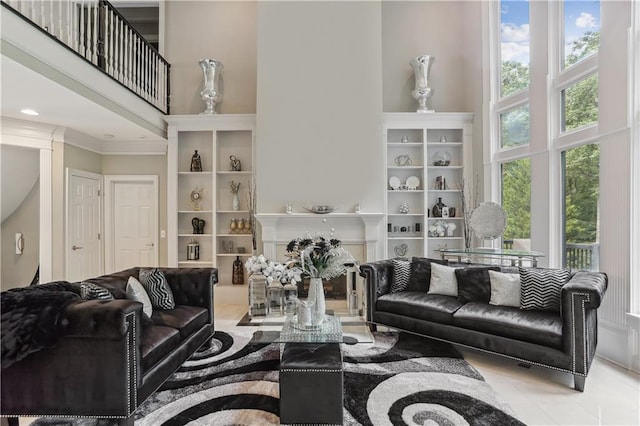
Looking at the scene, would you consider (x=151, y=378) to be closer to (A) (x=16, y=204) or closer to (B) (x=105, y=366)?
(B) (x=105, y=366)

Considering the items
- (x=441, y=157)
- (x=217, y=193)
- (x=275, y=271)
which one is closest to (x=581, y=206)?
(x=441, y=157)

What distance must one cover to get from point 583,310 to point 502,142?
3.23 metres

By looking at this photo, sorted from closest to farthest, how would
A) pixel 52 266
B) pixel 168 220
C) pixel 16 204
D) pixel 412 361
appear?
pixel 412 361 < pixel 52 266 < pixel 16 204 < pixel 168 220

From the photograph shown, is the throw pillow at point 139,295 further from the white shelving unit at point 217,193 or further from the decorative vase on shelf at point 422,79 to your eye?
the decorative vase on shelf at point 422,79

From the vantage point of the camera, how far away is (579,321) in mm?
2633

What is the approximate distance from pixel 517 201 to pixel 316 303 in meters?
3.50

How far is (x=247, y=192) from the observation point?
5.97m

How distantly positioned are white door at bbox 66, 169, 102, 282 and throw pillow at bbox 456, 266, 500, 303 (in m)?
5.39

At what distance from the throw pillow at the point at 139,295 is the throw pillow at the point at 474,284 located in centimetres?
298

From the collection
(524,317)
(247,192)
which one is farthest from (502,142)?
(247,192)

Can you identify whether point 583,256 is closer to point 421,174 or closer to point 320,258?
point 421,174

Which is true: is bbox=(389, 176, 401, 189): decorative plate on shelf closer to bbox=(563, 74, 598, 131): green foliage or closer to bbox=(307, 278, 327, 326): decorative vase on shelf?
bbox=(563, 74, 598, 131): green foliage

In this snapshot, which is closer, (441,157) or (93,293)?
(93,293)

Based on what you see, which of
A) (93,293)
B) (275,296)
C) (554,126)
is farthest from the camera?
(275,296)
